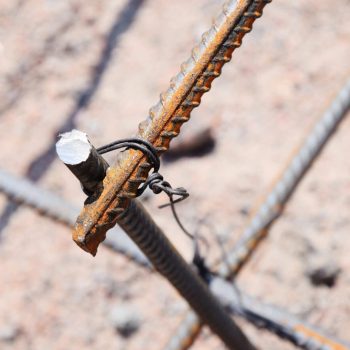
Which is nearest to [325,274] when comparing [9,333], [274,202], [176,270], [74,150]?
[274,202]

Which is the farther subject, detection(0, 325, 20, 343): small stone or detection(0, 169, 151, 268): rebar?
detection(0, 325, 20, 343): small stone

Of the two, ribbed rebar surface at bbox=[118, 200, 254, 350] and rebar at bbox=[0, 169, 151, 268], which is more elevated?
ribbed rebar surface at bbox=[118, 200, 254, 350]

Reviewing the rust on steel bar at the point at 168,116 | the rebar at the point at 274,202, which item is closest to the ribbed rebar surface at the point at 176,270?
the rust on steel bar at the point at 168,116

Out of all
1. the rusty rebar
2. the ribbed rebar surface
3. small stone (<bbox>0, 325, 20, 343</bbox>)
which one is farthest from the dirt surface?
the rusty rebar

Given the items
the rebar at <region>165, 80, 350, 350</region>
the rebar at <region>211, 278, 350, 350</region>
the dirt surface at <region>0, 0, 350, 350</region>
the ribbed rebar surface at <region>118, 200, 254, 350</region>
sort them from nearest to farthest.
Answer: the ribbed rebar surface at <region>118, 200, 254, 350</region>
the rebar at <region>211, 278, 350, 350</region>
the rebar at <region>165, 80, 350, 350</region>
the dirt surface at <region>0, 0, 350, 350</region>

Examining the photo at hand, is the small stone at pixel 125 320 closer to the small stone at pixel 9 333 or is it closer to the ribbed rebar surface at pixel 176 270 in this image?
the small stone at pixel 9 333

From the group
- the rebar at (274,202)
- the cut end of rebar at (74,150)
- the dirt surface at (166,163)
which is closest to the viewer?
the cut end of rebar at (74,150)

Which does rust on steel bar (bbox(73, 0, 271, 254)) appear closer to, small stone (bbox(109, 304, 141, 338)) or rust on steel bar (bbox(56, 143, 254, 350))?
rust on steel bar (bbox(56, 143, 254, 350))
